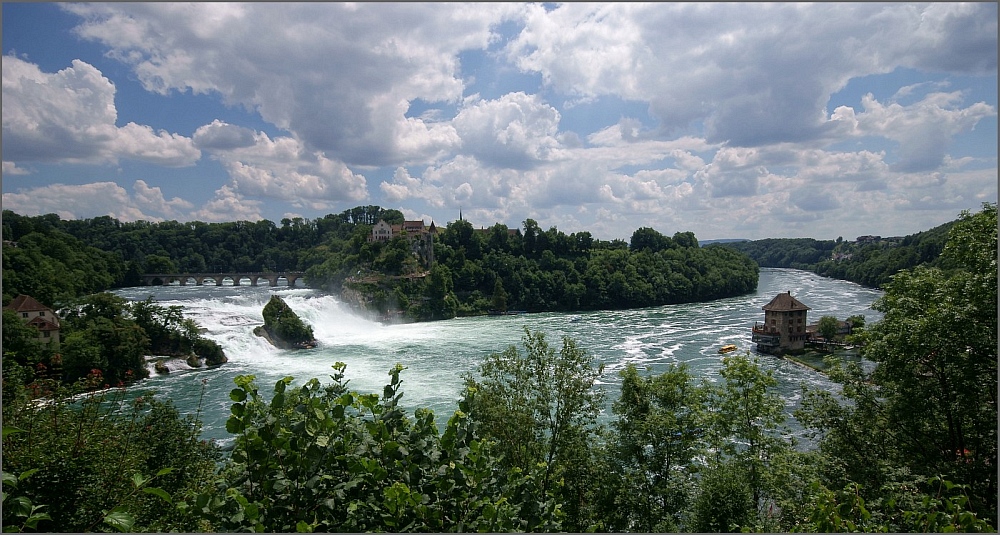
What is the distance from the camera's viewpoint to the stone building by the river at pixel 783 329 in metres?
26.0

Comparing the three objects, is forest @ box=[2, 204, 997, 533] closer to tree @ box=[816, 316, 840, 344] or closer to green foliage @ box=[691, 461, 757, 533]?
green foliage @ box=[691, 461, 757, 533]

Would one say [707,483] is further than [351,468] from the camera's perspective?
Yes

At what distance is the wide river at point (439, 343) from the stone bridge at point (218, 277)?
213cm

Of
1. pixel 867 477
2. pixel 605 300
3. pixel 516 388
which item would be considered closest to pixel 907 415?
pixel 867 477

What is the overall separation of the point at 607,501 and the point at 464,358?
16.9 metres

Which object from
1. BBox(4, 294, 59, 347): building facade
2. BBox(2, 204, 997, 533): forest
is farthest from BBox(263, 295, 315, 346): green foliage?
BBox(2, 204, 997, 533): forest

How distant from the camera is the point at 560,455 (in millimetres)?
7656

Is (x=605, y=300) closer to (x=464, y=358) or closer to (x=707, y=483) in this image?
(x=464, y=358)

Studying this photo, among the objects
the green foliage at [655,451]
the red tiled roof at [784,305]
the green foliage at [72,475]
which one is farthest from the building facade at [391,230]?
the green foliage at [72,475]

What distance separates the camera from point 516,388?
793 centimetres

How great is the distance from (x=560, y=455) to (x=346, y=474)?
5.98 metres

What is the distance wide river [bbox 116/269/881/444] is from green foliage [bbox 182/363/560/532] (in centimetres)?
1149

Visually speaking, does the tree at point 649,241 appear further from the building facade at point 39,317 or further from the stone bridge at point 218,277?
the building facade at point 39,317

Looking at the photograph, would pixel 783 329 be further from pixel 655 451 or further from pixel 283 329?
pixel 283 329
